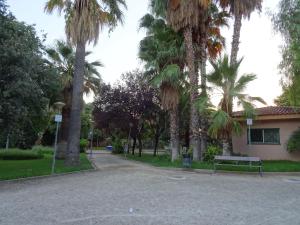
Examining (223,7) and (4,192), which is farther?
(223,7)

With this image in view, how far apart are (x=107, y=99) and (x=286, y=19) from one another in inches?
639

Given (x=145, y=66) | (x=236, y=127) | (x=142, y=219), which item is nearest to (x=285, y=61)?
(x=236, y=127)

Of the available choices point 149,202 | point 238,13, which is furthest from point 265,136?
point 149,202

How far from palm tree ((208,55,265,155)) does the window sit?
A: 5434 mm

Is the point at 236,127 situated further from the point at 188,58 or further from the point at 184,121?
the point at 184,121

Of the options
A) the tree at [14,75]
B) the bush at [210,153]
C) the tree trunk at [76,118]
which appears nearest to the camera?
the tree at [14,75]

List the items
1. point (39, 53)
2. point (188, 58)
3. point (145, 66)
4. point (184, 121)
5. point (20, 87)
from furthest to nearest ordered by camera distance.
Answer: point (184, 121), point (145, 66), point (188, 58), point (39, 53), point (20, 87)

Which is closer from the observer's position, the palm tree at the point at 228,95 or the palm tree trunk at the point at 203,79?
the palm tree at the point at 228,95

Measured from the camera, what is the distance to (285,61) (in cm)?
1850

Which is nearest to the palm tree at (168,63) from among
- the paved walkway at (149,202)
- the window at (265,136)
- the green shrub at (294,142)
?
the window at (265,136)

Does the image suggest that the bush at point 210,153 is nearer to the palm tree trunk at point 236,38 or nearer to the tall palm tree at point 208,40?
the tall palm tree at point 208,40

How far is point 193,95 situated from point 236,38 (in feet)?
14.4

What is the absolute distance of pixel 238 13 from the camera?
64.6 ft

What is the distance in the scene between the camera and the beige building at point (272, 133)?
2169 cm
